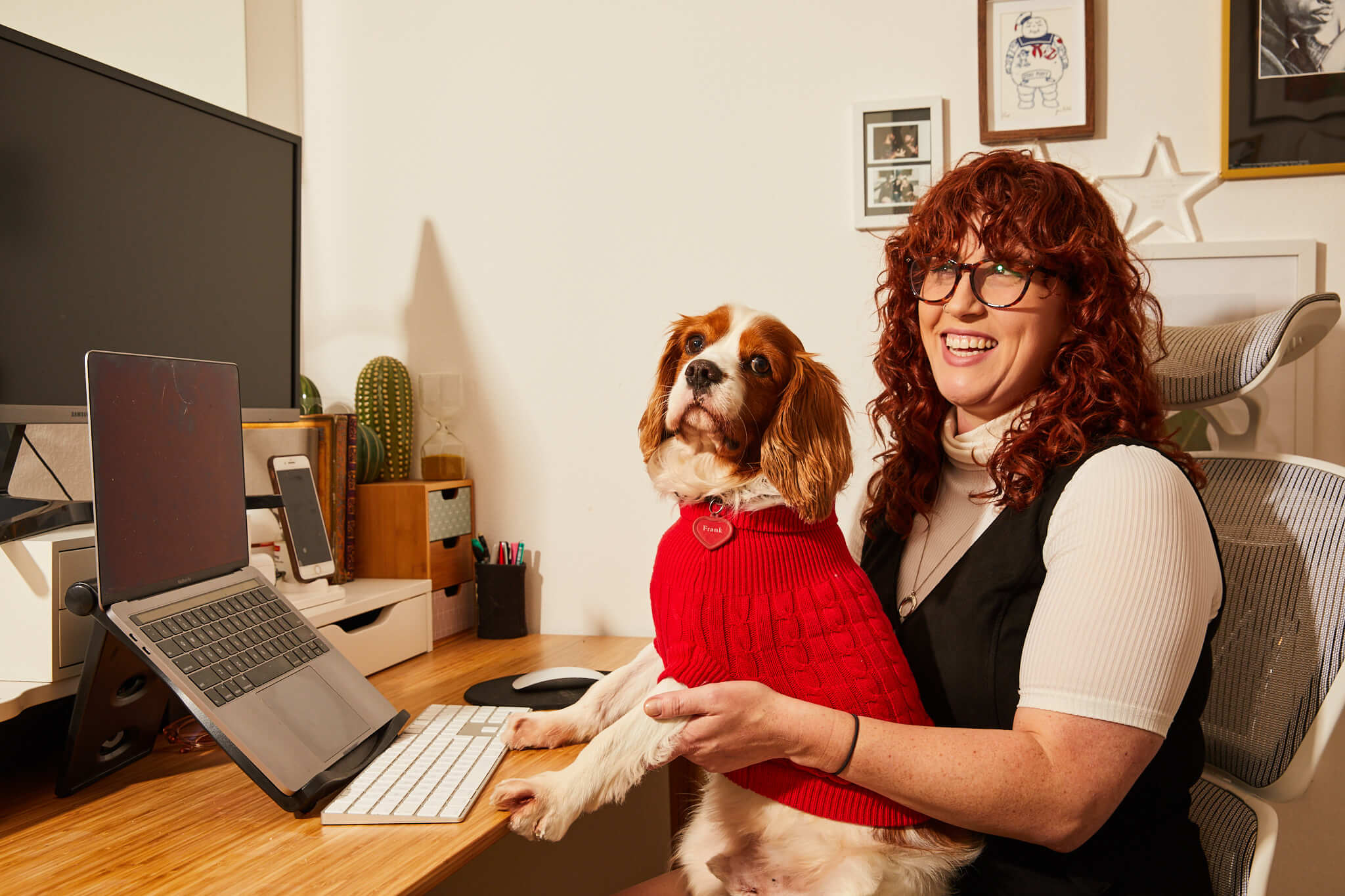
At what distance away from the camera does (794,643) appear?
Result: 1.07m

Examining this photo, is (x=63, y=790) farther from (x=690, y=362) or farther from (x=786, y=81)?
(x=786, y=81)

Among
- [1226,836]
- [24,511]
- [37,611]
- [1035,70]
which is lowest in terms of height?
[1226,836]

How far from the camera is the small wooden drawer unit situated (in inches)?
76.6

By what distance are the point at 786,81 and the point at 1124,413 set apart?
1167 mm

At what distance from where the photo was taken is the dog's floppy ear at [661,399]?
1.24 m

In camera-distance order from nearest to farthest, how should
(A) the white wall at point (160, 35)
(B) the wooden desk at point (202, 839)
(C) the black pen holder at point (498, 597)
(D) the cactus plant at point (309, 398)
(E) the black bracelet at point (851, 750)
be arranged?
(B) the wooden desk at point (202, 839), (E) the black bracelet at point (851, 750), (A) the white wall at point (160, 35), (C) the black pen holder at point (498, 597), (D) the cactus plant at point (309, 398)

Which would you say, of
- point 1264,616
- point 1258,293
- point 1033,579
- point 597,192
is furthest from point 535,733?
point 1258,293

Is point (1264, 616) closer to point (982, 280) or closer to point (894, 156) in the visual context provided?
point (982, 280)

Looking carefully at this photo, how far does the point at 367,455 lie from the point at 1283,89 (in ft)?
6.83

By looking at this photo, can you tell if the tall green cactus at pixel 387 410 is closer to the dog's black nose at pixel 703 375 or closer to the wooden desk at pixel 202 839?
the wooden desk at pixel 202 839

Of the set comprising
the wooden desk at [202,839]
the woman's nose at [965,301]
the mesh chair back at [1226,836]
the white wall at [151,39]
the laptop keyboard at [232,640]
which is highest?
the white wall at [151,39]

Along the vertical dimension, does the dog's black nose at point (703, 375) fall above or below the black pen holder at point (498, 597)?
above

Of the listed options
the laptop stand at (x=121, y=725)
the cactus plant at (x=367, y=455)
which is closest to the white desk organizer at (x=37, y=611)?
the laptop stand at (x=121, y=725)

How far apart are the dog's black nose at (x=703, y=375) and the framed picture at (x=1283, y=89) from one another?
1.23 m
